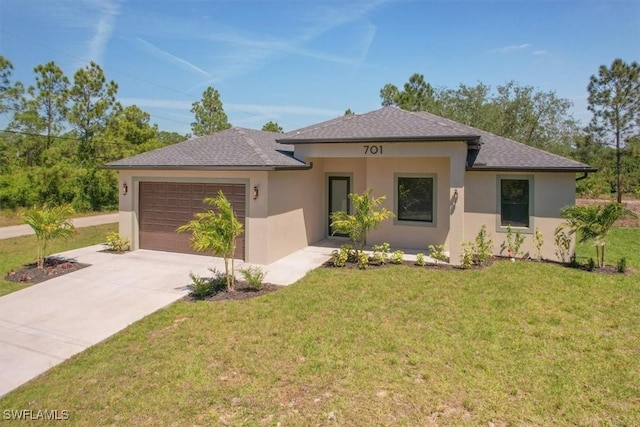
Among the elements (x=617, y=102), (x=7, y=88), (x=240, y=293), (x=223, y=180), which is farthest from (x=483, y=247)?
(x=7, y=88)

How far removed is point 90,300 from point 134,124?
2563cm

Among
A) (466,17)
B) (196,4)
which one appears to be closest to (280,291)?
(196,4)

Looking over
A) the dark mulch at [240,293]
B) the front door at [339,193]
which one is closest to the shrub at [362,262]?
the dark mulch at [240,293]

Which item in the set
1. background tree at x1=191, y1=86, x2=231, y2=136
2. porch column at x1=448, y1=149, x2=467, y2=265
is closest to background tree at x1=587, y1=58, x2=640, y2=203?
porch column at x1=448, y1=149, x2=467, y2=265

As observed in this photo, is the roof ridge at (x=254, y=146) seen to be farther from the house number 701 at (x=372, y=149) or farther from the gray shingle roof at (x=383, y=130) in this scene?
the house number 701 at (x=372, y=149)

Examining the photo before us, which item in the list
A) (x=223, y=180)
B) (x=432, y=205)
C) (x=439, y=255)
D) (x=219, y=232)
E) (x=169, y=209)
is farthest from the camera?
(x=432, y=205)

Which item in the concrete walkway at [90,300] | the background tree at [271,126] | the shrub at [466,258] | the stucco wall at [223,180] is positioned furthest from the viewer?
the background tree at [271,126]

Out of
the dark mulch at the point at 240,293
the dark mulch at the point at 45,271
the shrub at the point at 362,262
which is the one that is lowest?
the dark mulch at the point at 240,293

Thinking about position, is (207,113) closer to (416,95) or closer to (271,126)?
(271,126)

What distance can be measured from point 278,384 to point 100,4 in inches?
586

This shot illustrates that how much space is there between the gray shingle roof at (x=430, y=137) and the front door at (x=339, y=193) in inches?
86.4

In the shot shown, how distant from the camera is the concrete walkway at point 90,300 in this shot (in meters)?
6.07

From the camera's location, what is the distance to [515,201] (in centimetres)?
1205

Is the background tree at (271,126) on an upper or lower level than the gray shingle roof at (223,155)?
upper
